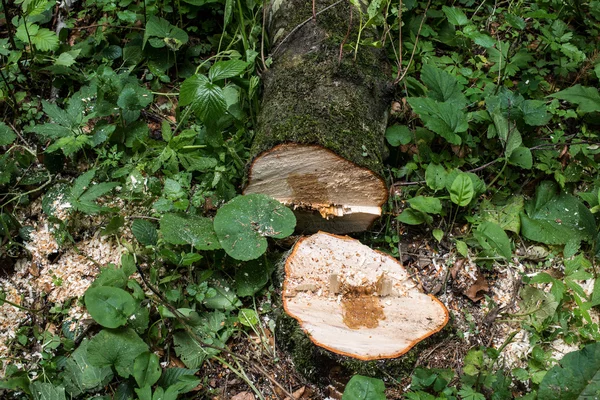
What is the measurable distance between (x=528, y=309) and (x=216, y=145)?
175cm

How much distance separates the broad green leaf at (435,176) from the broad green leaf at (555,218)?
1.49 feet

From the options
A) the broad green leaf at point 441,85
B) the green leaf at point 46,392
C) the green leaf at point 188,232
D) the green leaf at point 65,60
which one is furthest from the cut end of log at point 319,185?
the green leaf at point 65,60

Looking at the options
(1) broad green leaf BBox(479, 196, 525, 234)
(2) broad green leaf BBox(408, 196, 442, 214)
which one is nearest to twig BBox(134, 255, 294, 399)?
(2) broad green leaf BBox(408, 196, 442, 214)

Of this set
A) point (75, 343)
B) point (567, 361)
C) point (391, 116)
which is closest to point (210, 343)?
point (75, 343)

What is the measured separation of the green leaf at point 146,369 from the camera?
6.54 ft

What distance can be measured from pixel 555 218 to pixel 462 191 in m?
0.56

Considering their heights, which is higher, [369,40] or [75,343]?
[369,40]

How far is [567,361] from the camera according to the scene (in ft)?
6.43

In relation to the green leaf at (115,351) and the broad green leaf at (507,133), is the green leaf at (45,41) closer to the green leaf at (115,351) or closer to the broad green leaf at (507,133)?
the green leaf at (115,351)

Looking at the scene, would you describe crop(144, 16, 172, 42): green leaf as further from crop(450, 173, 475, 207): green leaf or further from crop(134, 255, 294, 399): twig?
crop(450, 173, 475, 207): green leaf

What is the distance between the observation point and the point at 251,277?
2.40 metres

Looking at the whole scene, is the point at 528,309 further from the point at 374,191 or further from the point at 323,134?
the point at 323,134

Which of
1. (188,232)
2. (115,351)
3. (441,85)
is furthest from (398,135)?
(115,351)

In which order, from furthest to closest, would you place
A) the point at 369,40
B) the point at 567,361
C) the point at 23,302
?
the point at 369,40, the point at 23,302, the point at 567,361
